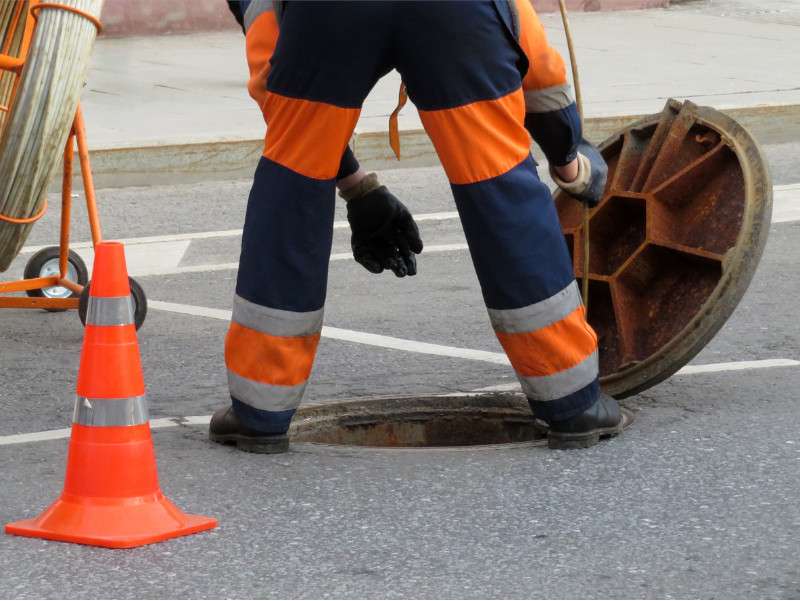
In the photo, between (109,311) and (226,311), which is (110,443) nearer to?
(109,311)

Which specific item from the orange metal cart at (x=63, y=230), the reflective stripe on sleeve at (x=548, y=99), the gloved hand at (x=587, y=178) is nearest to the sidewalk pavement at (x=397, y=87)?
the orange metal cart at (x=63, y=230)

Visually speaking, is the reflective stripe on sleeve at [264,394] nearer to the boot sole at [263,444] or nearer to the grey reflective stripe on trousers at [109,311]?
the boot sole at [263,444]

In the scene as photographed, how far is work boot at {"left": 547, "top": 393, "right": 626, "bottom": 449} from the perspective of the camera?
3.84 m

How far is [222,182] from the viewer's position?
8852mm

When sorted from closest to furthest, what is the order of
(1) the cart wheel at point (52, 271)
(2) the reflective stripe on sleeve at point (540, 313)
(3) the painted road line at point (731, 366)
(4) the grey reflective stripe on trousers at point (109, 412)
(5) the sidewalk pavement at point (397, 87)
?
(4) the grey reflective stripe on trousers at point (109, 412), (2) the reflective stripe on sleeve at point (540, 313), (3) the painted road line at point (731, 366), (1) the cart wheel at point (52, 271), (5) the sidewalk pavement at point (397, 87)

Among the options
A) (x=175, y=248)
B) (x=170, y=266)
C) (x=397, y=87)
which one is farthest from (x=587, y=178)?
(x=397, y=87)

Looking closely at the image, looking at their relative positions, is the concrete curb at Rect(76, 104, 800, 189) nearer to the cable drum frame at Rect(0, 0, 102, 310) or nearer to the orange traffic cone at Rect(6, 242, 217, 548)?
the cable drum frame at Rect(0, 0, 102, 310)

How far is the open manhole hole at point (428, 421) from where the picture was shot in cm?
433

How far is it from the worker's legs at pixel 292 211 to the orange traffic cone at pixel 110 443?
0.51 m

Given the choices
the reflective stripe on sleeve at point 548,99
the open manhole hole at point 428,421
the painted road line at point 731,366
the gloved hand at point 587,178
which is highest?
the reflective stripe on sleeve at point 548,99

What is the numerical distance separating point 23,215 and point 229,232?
2104 millimetres

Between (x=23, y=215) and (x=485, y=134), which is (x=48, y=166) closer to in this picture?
(x=23, y=215)

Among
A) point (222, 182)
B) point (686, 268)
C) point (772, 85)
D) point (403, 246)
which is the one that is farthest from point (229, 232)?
point (772, 85)

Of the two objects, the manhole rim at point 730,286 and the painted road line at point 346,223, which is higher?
the manhole rim at point 730,286
